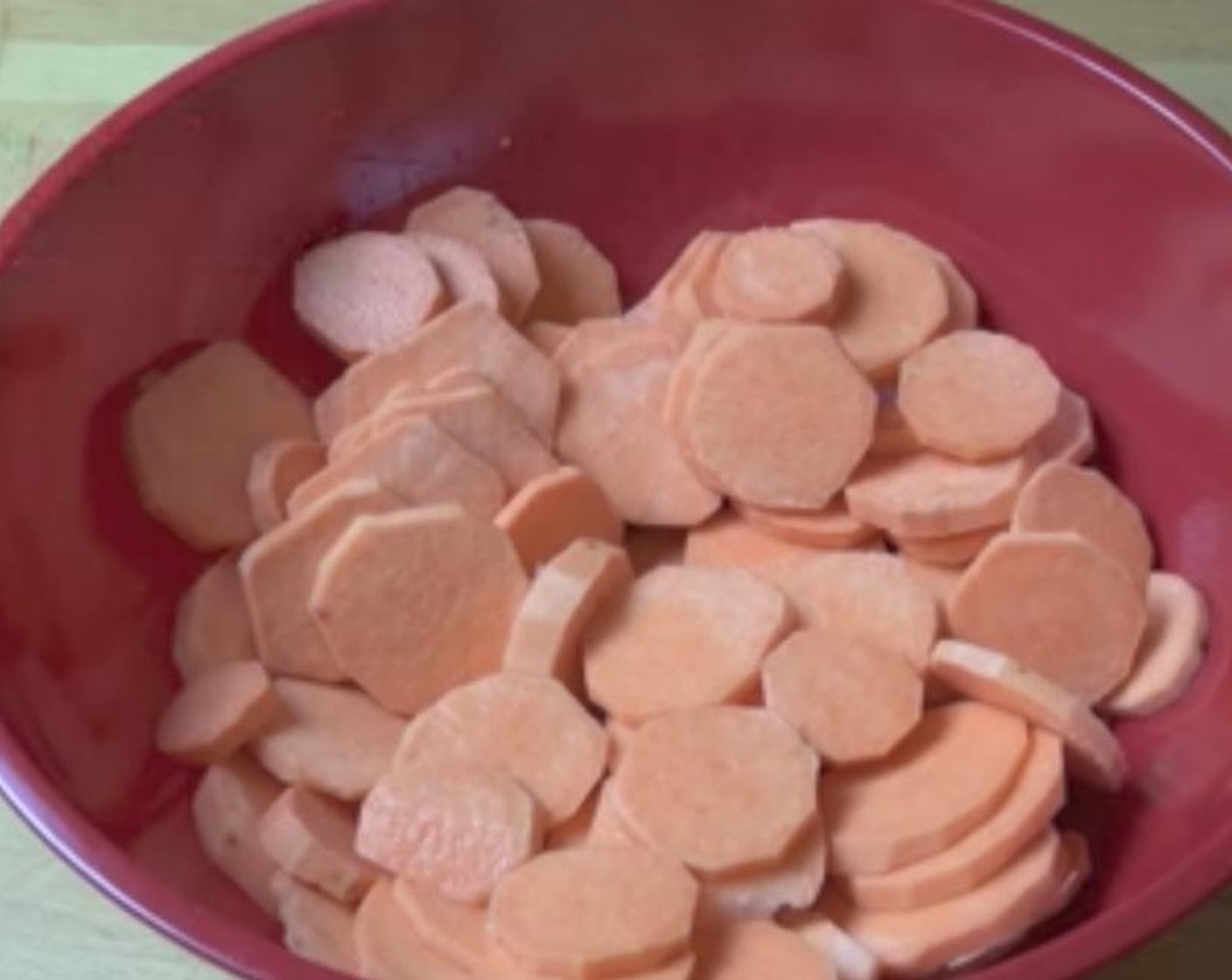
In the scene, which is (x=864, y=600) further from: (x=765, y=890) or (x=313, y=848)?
(x=313, y=848)

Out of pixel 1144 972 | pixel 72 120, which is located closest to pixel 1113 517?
pixel 1144 972

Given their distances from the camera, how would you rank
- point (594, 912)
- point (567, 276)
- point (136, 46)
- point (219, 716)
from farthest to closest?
point (136, 46)
point (567, 276)
point (219, 716)
point (594, 912)

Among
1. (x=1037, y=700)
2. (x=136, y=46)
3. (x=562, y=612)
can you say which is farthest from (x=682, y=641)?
(x=136, y=46)

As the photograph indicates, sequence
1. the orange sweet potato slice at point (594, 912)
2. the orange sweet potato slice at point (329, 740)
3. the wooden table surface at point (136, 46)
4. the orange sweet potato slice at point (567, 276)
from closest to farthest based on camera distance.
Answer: the orange sweet potato slice at point (594, 912), the orange sweet potato slice at point (329, 740), the orange sweet potato slice at point (567, 276), the wooden table surface at point (136, 46)

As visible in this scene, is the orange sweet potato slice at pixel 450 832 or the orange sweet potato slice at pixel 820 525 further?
the orange sweet potato slice at pixel 820 525

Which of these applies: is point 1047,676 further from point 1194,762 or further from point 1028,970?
point 1028,970

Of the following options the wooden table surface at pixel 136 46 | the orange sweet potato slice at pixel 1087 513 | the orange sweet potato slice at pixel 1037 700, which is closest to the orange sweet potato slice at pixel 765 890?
the orange sweet potato slice at pixel 1037 700

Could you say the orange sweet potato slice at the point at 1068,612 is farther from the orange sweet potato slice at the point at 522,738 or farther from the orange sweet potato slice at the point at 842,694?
the orange sweet potato slice at the point at 522,738
